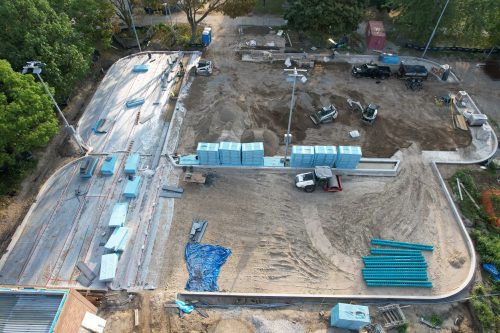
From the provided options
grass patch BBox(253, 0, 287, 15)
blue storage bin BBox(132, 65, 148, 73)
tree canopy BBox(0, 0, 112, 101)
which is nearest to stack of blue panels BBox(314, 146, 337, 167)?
blue storage bin BBox(132, 65, 148, 73)

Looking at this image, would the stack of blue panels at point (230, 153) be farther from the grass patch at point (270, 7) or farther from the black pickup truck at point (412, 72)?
the grass patch at point (270, 7)

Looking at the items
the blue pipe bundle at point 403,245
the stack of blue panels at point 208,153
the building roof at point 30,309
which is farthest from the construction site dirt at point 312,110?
the building roof at point 30,309

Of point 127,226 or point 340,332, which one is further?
point 127,226

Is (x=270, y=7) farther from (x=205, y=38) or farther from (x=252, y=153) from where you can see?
(x=252, y=153)

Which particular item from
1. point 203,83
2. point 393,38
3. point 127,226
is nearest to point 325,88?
point 203,83

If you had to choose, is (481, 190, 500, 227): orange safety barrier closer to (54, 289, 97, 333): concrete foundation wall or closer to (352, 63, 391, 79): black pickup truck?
(352, 63, 391, 79): black pickup truck

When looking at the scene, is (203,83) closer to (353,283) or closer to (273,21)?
(273,21)
